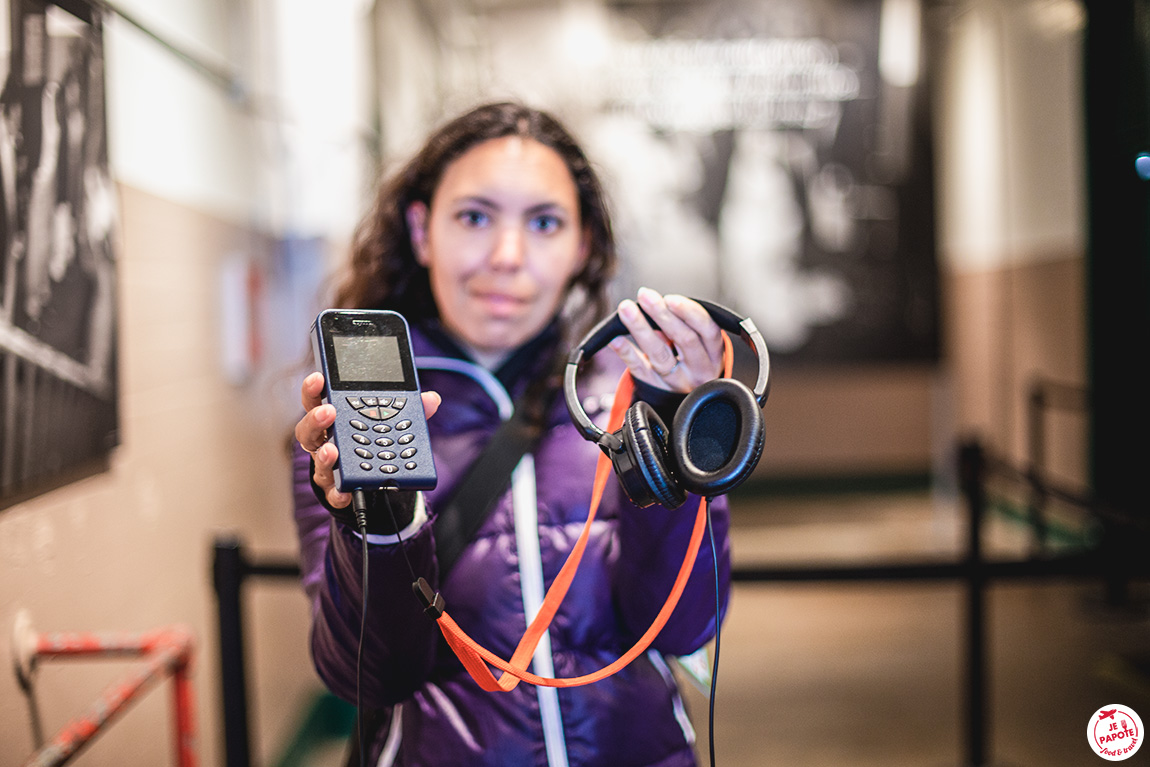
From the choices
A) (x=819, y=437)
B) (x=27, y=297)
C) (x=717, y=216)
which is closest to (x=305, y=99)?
(x=27, y=297)

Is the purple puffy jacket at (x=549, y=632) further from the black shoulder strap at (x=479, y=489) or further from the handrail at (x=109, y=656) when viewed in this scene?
the handrail at (x=109, y=656)

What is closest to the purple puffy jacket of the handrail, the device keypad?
the device keypad

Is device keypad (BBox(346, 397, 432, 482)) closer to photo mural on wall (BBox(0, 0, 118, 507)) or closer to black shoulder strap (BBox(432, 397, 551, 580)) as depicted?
black shoulder strap (BBox(432, 397, 551, 580))

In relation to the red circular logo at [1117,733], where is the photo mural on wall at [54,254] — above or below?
above

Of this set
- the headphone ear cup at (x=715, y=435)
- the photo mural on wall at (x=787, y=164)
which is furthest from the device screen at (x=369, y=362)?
the photo mural on wall at (x=787, y=164)

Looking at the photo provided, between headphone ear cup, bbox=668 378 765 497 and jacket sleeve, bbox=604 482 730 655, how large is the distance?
17cm

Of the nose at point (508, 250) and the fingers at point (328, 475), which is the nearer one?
the fingers at point (328, 475)

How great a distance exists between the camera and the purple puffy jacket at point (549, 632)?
0.86 m

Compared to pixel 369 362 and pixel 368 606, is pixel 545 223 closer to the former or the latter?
pixel 369 362

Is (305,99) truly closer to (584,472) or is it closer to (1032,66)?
(584,472)

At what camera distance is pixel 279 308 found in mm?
2510

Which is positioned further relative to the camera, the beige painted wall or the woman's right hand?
the beige painted wall

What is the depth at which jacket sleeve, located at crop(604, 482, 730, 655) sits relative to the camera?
33.1 inches

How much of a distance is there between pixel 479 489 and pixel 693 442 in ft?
1.06
